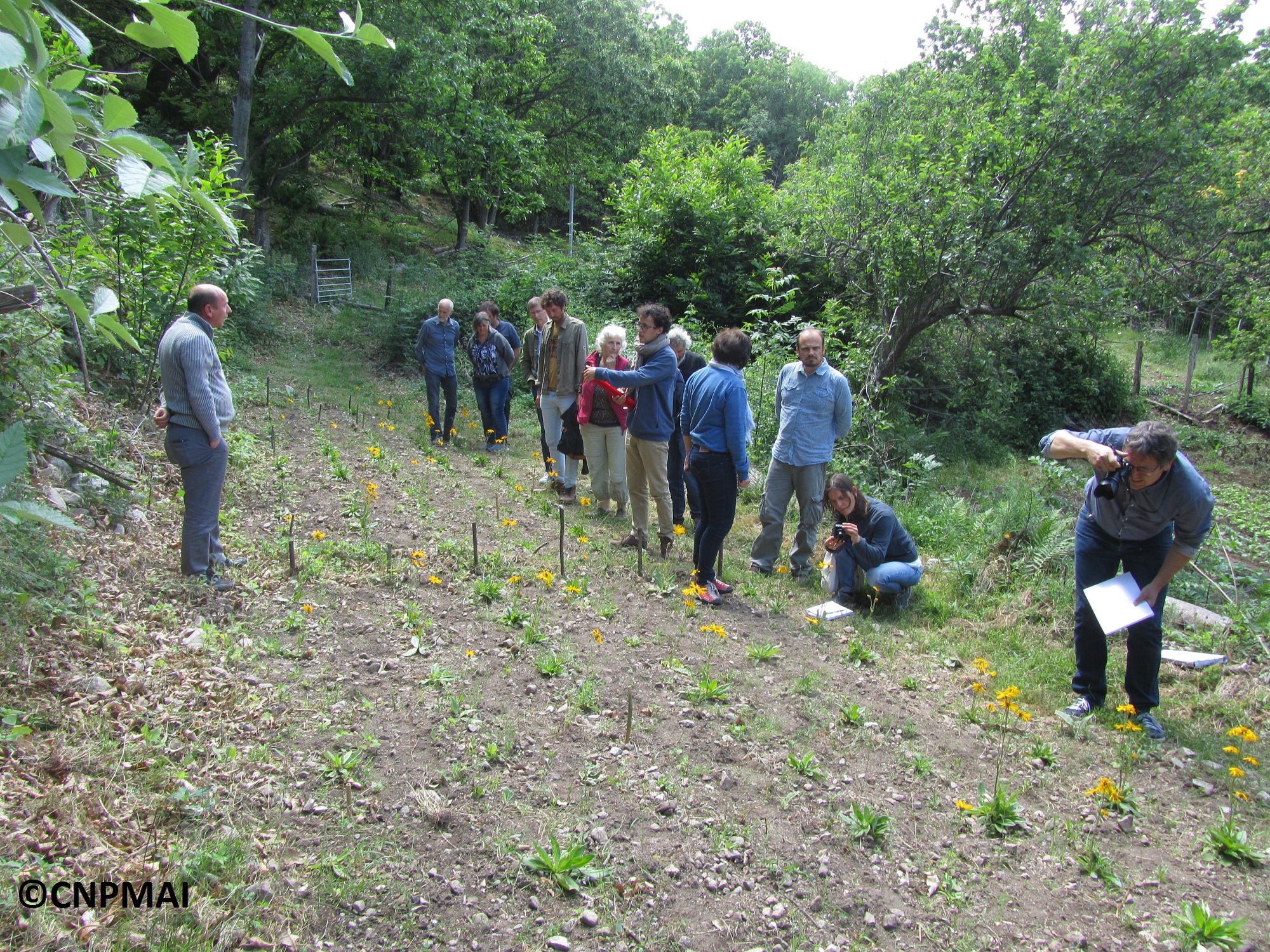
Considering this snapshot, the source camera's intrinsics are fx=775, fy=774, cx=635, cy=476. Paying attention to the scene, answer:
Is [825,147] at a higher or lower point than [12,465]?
higher

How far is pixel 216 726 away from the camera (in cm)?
343

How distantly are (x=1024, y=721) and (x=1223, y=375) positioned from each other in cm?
2356

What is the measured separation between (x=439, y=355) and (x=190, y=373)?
4.96m

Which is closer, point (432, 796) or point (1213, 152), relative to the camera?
point (432, 796)

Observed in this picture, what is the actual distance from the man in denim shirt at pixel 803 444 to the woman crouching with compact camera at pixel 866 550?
1.42 ft

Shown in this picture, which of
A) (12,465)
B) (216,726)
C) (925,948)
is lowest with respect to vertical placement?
(925,948)

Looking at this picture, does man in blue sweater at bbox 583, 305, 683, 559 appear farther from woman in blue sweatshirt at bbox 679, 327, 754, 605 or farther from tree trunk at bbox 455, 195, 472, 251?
tree trunk at bbox 455, 195, 472, 251

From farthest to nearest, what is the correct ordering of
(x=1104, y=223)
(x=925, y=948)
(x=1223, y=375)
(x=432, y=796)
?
(x=1223, y=375) → (x=1104, y=223) → (x=432, y=796) → (x=925, y=948)

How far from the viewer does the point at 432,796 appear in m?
3.19

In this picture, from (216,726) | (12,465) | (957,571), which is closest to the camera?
(12,465)

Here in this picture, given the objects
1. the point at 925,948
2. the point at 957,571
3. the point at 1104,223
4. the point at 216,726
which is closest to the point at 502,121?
the point at 1104,223

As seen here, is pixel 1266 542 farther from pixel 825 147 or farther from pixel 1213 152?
pixel 825 147

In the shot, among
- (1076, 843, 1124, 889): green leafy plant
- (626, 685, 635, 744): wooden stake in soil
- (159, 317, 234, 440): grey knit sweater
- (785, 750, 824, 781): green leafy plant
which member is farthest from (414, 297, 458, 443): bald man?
(1076, 843, 1124, 889): green leafy plant

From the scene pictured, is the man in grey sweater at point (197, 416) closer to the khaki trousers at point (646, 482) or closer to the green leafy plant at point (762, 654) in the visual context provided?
the khaki trousers at point (646, 482)
